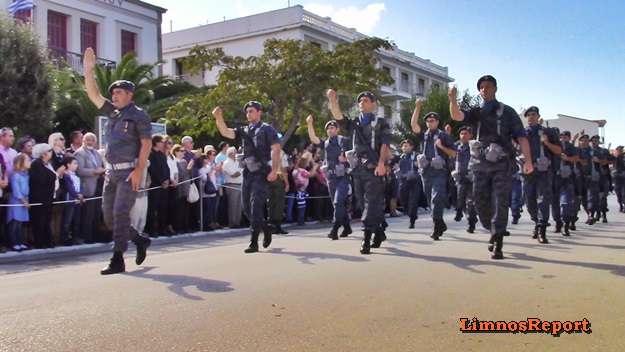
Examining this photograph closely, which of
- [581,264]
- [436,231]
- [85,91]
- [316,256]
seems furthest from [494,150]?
[85,91]

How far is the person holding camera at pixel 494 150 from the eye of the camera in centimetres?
791

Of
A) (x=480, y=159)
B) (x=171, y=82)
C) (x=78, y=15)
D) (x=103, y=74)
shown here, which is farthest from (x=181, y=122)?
(x=480, y=159)

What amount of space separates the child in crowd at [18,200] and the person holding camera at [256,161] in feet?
13.0

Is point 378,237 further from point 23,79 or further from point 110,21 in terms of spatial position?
point 110,21

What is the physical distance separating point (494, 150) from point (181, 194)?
7508 mm

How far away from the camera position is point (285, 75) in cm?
2266

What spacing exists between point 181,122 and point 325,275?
1804cm

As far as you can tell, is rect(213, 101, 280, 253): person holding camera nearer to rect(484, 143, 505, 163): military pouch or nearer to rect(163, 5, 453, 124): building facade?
rect(484, 143, 505, 163): military pouch

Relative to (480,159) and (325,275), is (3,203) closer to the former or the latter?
(325,275)

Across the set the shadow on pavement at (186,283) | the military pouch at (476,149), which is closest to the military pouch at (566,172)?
the military pouch at (476,149)

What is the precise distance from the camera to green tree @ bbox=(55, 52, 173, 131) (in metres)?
26.3

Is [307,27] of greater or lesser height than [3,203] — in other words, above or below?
above

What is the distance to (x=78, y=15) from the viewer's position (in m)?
32.2

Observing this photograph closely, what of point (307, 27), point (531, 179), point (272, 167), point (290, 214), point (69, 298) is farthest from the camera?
point (307, 27)
